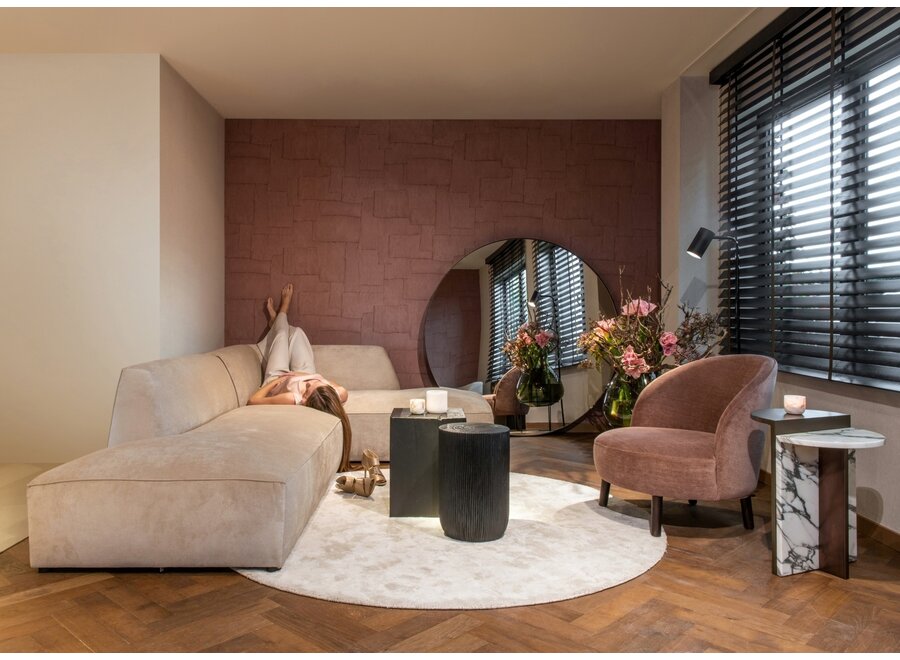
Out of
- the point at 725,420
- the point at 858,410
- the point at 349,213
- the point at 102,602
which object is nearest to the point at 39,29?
the point at 349,213

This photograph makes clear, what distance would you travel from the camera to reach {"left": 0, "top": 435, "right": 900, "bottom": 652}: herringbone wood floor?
1.99 meters

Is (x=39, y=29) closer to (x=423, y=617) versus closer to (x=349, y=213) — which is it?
(x=349, y=213)

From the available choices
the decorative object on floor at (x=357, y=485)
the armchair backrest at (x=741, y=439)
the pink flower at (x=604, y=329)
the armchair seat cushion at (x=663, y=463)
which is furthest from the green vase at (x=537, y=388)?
the armchair backrest at (x=741, y=439)

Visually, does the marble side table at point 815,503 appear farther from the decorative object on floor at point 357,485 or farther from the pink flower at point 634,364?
the decorative object on floor at point 357,485

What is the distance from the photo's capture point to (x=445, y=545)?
9.18 ft

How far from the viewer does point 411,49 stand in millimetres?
4051

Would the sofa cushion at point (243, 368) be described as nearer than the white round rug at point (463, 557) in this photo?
No

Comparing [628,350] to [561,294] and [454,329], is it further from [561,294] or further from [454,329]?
[454,329]

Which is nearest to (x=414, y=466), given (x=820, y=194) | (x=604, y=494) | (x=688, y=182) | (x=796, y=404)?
(x=604, y=494)

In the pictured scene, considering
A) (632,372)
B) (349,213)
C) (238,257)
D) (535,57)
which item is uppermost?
(535,57)

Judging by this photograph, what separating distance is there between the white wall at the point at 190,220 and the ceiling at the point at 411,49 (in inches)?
7.9

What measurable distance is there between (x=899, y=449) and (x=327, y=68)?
143 inches

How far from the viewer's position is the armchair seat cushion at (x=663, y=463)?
113 inches

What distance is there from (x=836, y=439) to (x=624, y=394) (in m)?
1.54
